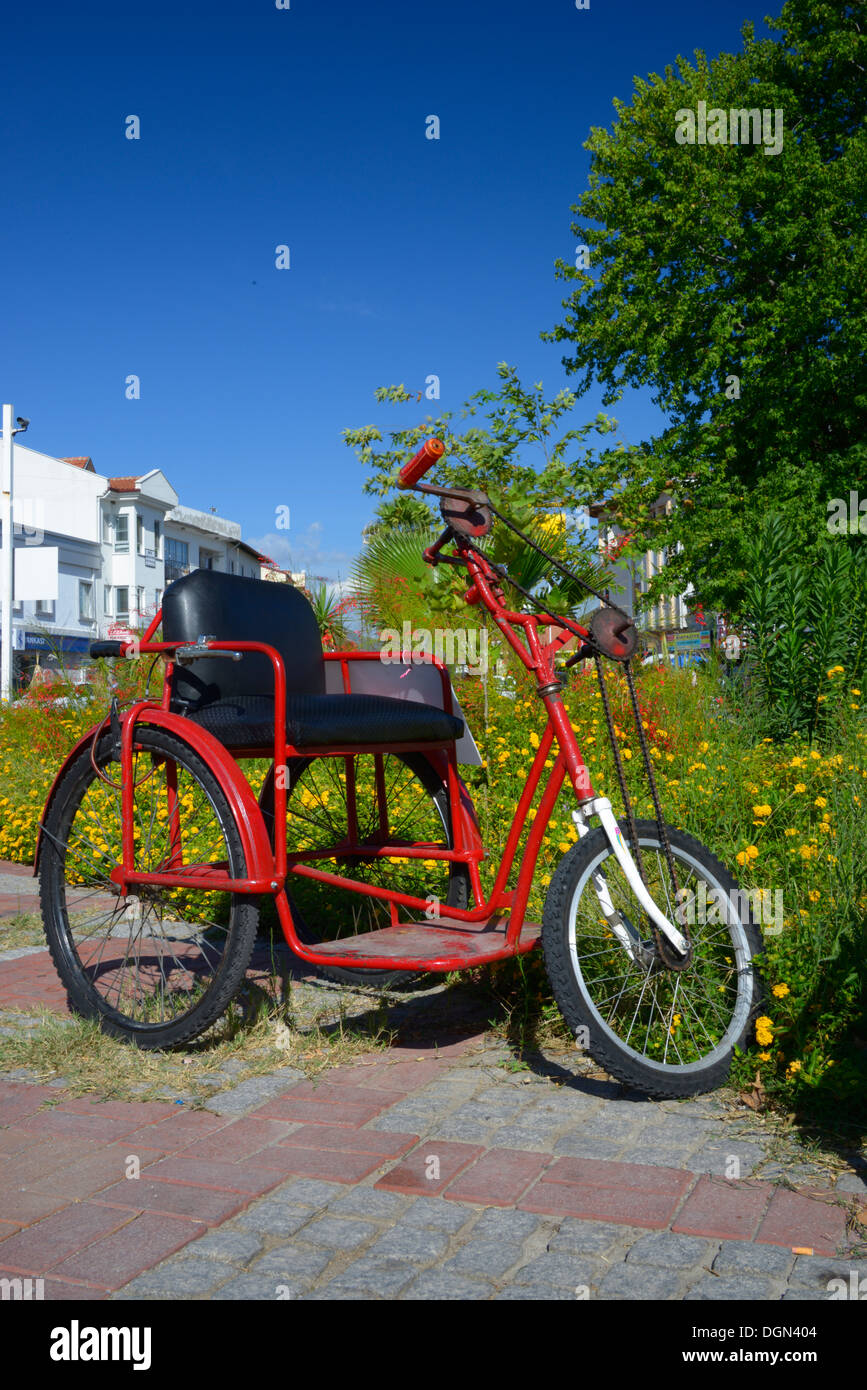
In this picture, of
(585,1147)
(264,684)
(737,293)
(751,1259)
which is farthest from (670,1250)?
(737,293)

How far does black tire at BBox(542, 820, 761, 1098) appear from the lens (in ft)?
9.07

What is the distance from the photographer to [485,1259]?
2.11 meters

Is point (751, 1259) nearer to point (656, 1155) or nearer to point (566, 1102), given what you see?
point (656, 1155)

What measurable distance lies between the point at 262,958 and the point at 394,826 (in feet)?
2.54

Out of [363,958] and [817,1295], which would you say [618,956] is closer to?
[363,958]

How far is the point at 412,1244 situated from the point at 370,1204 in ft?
0.72

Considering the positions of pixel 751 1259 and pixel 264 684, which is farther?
pixel 264 684

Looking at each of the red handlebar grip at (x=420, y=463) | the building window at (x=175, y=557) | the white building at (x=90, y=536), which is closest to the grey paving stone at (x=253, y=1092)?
the red handlebar grip at (x=420, y=463)

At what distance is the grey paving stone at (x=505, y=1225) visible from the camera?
7.24ft

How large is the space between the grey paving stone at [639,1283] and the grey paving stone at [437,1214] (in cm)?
36

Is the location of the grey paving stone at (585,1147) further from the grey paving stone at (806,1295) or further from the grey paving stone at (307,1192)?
the grey paving stone at (806,1295)

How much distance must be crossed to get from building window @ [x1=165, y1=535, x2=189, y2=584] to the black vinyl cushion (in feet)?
183

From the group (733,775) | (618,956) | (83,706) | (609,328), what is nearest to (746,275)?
(609,328)

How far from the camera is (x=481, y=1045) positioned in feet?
11.4
